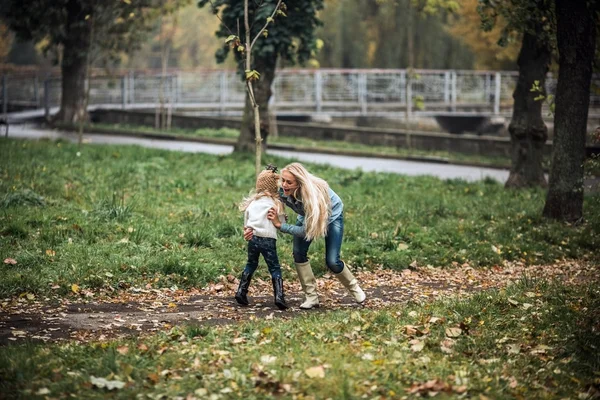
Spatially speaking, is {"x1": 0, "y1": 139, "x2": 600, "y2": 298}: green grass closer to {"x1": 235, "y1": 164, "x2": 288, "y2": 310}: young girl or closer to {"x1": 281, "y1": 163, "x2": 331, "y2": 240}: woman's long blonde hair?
{"x1": 235, "y1": 164, "x2": 288, "y2": 310}: young girl

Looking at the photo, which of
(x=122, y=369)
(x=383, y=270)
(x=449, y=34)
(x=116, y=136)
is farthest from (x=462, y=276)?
(x=449, y=34)

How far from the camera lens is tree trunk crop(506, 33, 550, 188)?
57.8ft

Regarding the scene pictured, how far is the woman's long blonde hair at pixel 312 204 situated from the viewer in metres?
8.35

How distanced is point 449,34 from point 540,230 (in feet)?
94.7

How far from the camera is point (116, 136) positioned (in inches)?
1112

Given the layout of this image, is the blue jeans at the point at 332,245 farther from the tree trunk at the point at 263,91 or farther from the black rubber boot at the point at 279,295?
the tree trunk at the point at 263,91

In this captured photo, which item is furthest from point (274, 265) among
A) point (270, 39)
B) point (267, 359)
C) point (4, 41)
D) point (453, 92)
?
point (4, 41)

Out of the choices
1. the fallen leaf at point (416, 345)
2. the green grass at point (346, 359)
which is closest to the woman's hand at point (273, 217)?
the green grass at point (346, 359)

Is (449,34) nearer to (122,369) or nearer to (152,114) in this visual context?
(152,114)

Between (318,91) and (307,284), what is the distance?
96.0 feet

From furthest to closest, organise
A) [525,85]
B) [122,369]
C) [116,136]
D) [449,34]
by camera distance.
Answer: [449,34] → [116,136] → [525,85] → [122,369]

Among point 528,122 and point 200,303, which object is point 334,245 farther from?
point 528,122

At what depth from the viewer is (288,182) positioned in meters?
8.50

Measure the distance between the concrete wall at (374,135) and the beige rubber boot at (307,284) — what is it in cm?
1884
